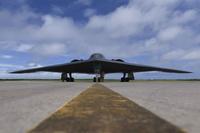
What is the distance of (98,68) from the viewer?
29266 mm

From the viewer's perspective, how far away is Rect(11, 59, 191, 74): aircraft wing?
97.4 ft

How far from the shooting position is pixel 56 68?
31.3 metres

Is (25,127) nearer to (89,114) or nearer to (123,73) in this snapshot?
(89,114)

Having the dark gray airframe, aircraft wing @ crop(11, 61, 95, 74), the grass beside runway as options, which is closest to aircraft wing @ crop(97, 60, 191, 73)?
the dark gray airframe

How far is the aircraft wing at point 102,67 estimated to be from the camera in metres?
29.7

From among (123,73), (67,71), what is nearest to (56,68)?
(67,71)

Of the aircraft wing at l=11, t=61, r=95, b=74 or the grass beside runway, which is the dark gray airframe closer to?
the aircraft wing at l=11, t=61, r=95, b=74

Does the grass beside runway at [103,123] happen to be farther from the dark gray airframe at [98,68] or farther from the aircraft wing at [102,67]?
the aircraft wing at [102,67]

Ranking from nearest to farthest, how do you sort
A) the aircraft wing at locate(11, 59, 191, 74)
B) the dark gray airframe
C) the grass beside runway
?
the grass beside runway < the dark gray airframe < the aircraft wing at locate(11, 59, 191, 74)

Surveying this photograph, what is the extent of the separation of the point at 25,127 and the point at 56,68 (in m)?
27.4

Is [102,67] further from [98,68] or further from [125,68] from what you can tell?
[125,68]

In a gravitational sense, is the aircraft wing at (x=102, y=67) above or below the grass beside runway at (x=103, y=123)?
above

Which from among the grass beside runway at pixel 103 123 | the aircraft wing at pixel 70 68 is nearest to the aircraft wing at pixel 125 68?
the aircraft wing at pixel 70 68

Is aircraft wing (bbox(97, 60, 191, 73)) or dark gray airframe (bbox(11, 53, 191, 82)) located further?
aircraft wing (bbox(97, 60, 191, 73))
